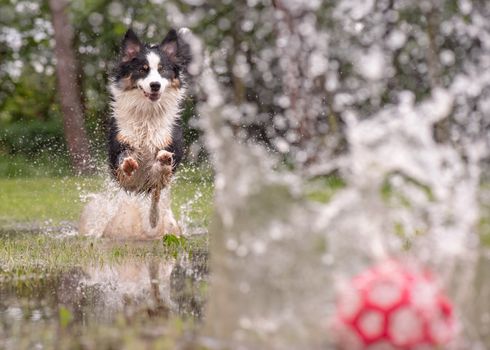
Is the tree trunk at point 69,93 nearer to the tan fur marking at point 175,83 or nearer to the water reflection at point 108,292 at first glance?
the tan fur marking at point 175,83

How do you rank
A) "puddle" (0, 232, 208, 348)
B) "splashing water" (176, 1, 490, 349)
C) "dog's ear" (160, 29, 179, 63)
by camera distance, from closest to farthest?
1. "splashing water" (176, 1, 490, 349)
2. "puddle" (0, 232, 208, 348)
3. "dog's ear" (160, 29, 179, 63)

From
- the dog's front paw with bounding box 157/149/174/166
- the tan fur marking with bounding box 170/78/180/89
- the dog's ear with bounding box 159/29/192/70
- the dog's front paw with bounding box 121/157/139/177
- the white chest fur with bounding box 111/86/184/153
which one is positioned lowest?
the dog's front paw with bounding box 121/157/139/177

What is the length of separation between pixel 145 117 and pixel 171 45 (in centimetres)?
73

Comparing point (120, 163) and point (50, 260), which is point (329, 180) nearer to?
point (120, 163)

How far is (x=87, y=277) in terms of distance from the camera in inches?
259

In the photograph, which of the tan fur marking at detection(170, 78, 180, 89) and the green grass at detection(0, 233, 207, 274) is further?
the tan fur marking at detection(170, 78, 180, 89)

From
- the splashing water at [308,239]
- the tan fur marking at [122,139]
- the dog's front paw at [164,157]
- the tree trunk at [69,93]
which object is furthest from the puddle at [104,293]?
the tree trunk at [69,93]

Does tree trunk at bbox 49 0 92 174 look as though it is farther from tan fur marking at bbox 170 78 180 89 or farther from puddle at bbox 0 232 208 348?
puddle at bbox 0 232 208 348

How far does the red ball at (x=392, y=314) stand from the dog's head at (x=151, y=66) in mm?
5810

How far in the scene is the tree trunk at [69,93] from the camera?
62.6 feet

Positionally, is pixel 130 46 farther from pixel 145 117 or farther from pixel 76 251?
pixel 76 251

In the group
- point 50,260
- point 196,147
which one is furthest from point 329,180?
point 50,260

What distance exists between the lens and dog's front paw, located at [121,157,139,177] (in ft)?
28.5

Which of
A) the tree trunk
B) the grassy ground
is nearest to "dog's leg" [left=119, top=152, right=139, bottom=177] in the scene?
the grassy ground
